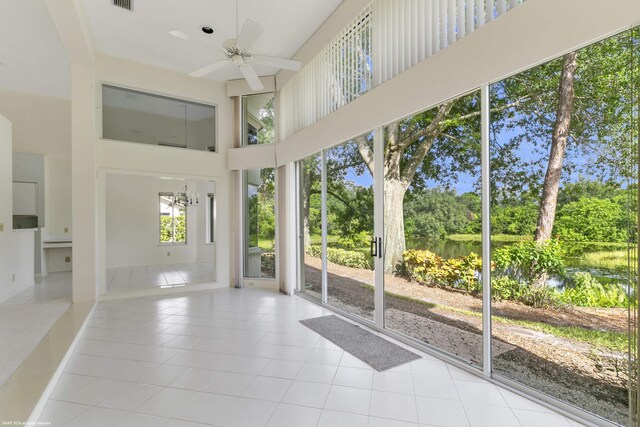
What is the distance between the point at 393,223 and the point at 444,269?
0.77 meters

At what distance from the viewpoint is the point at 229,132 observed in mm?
6348

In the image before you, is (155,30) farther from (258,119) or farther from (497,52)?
(497,52)

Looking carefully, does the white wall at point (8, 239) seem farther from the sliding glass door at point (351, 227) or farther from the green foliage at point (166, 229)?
the sliding glass door at point (351, 227)

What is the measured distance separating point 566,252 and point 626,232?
421 millimetres

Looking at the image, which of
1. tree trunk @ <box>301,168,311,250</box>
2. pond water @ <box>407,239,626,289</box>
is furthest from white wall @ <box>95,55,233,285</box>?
pond water @ <box>407,239,626,289</box>

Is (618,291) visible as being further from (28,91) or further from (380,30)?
(28,91)

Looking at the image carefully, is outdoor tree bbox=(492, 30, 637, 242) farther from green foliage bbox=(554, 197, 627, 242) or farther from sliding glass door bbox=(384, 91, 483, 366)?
sliding glass door bbox=(384, 91, 483, 366)

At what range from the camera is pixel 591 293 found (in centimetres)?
219

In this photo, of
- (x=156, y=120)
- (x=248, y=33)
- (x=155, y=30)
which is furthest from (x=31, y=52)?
(x=248, y=33)

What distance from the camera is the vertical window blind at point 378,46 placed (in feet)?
8.89

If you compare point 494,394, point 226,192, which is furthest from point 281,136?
point 494,394

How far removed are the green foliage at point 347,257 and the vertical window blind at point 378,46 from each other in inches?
80.3

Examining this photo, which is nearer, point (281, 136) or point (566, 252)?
point (566, 252)

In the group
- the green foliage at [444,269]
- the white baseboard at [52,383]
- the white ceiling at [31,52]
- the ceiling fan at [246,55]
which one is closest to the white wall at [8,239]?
the white ceiling at [31,52]
